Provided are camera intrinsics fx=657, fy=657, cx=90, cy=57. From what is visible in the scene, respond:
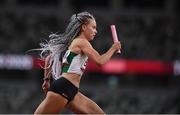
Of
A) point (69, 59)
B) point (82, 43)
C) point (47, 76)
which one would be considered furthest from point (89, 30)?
point (47, 76)

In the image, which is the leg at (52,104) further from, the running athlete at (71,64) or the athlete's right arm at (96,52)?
the athlete's right arm at (96,52)

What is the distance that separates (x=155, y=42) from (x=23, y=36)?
4.20m

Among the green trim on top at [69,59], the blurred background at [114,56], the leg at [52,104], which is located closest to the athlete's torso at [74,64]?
the green trim on top at [69,59]

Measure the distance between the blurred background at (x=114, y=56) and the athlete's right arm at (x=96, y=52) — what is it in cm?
1112

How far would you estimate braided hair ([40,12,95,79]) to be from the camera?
8234 millimetres

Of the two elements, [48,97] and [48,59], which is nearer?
[48,97]

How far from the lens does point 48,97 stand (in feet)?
25.7

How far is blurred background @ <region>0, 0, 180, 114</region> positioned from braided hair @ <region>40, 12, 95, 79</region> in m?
10.7

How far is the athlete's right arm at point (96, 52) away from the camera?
7.77 meters

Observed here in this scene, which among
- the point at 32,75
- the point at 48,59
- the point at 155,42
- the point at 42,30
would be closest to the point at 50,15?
the point at 42,30

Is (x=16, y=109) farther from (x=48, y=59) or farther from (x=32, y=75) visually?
(x=48, y=59)

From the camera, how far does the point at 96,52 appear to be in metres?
7.82

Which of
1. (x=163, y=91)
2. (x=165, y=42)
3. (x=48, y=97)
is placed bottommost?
(x=163, y=91)

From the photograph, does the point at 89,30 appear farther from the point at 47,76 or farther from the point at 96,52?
the point at 47,76
